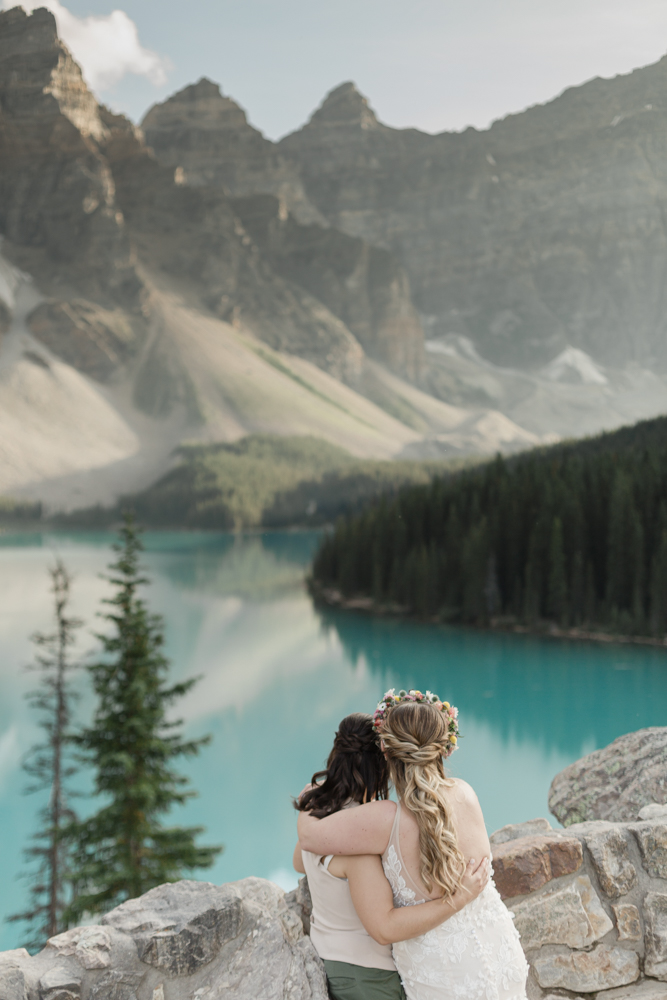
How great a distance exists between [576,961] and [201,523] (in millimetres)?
143726

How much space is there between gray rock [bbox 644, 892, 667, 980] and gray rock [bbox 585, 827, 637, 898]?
0.42 ft

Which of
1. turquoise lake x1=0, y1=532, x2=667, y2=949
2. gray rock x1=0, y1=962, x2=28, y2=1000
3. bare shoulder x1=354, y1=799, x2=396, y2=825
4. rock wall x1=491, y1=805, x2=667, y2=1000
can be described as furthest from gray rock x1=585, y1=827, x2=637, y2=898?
turquoise lake x1=0, y1=532, x2=667, y2=949

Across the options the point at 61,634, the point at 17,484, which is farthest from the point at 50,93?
the point at 61,634

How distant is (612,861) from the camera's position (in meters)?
4.34

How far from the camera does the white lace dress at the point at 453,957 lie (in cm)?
326

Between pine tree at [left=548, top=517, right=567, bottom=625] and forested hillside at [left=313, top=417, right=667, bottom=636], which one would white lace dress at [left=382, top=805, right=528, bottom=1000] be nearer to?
forested hillside at [left=313, top=417, right=667, bottom=636]

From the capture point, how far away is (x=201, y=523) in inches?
5738

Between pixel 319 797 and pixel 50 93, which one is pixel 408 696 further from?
pixel 50 93

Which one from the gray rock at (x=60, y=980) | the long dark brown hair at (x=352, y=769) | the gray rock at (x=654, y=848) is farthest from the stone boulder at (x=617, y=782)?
the gray rock at (x=60, y=980)

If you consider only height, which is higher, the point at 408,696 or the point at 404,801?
the point at 408,696

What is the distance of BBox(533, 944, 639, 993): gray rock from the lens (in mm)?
4172

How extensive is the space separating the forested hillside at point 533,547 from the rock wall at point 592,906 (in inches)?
1444

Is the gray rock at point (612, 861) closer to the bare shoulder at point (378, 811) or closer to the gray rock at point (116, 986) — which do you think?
the bare shoulder at point (378, 811)

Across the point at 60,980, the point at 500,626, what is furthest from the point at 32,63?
the point at 60,980
